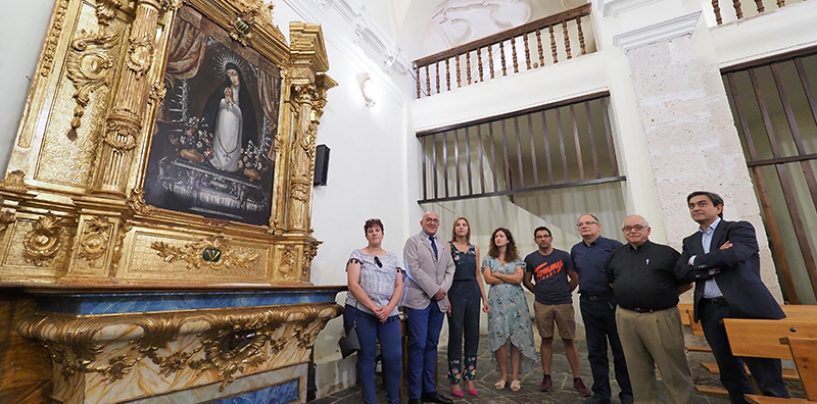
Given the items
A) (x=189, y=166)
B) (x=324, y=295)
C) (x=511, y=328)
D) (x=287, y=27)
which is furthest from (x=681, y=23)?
(x=189, y=166)

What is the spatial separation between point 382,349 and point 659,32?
4.57 m

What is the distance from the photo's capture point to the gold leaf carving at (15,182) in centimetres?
162

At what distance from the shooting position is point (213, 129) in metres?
2.56

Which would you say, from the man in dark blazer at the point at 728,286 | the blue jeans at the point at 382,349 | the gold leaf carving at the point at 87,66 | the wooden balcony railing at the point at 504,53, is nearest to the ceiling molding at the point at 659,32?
the wooden balcony railing at the point at 504,53

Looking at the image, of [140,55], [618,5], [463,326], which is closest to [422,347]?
[463,326]

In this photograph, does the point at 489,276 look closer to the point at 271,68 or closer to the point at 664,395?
the point at 664,395

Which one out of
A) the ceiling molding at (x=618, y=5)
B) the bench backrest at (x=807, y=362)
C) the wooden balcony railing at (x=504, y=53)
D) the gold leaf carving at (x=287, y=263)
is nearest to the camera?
the bench backrest at (x=807, y=362)

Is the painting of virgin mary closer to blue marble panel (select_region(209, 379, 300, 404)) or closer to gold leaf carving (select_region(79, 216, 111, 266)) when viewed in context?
→ gold leaf carving (select_region(79, 216, 111, 266))

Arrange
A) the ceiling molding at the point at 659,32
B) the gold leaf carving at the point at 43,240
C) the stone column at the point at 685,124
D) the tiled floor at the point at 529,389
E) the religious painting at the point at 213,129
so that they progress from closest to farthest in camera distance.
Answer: the gold leaf carving at the point at 43,240 → the religious painting at the point at 213,129 → the tiled floor at the point at 529,389 → the stone column at the point at 685,124 → the ceiling molding at the point at 659,32

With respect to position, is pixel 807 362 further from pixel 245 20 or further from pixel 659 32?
pixel 659 32

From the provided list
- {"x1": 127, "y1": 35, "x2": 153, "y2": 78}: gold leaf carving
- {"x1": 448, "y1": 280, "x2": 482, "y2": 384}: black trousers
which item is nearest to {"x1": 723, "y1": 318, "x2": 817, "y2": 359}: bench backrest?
{"x1": 448, "y1": 280, "x2": 482, "y2": 384}: black trousers

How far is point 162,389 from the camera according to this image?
6.06 feet

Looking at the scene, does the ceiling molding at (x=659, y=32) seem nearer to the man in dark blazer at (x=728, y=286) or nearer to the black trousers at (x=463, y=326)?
the man in dark blazer at (x=728, y=286)

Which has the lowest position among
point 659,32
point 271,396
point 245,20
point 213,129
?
point 271,396
